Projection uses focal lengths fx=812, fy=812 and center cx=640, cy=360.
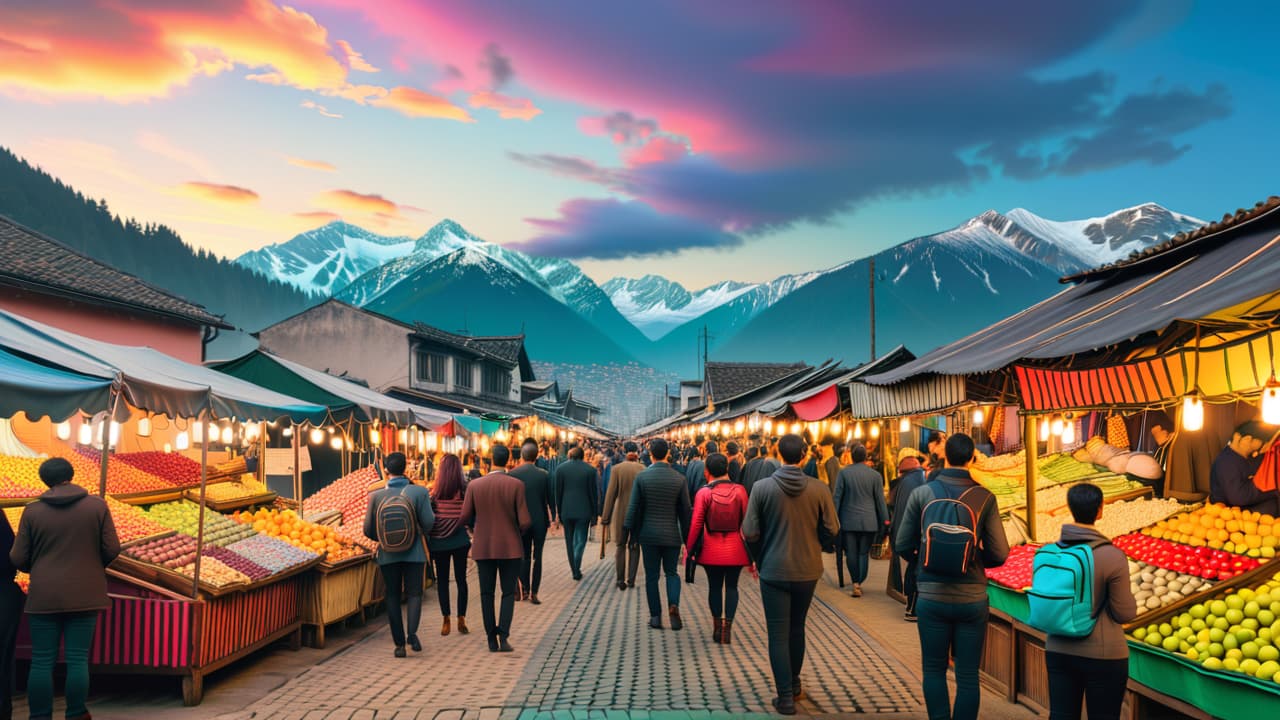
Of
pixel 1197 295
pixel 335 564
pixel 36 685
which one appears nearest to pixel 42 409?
pixel 36 685

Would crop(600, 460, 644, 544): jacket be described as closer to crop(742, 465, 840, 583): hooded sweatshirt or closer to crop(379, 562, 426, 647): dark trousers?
crop(379, 562, 426, 647): dark trousers

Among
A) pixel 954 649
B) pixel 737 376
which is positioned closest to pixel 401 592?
pixel 954 649

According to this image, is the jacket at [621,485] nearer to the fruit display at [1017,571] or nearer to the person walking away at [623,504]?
the person walking away at [623,504]

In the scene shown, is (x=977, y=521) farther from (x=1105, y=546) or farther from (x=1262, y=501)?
(x=1262, y=501)

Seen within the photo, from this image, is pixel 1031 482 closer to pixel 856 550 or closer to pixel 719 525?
pixel 719 525

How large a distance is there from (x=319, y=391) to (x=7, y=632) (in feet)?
28.6

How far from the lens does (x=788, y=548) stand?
6.34m

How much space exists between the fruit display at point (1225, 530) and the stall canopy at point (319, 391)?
37.3 feet

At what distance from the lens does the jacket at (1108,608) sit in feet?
14.3

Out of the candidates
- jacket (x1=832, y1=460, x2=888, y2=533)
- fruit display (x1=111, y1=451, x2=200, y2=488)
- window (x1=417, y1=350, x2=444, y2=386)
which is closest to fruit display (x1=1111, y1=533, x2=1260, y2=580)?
jacket (x1=832, y1=460, x2=888, y2=533)

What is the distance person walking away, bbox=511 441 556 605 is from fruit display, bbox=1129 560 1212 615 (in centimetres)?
683

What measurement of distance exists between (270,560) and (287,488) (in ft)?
58.8

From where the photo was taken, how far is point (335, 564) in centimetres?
915

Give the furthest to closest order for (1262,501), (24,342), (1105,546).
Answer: (1262,501) < (24,342) < (1105,546)
